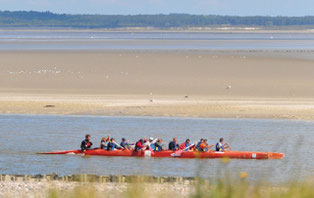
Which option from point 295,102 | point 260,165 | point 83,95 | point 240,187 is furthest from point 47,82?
point 240,187

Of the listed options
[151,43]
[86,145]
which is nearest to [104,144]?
[86,145]

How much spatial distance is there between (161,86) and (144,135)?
44.5 feet

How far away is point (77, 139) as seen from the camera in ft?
90.3

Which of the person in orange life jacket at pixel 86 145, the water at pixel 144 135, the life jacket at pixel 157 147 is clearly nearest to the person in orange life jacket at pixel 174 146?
the life jacket at pixel 157 147

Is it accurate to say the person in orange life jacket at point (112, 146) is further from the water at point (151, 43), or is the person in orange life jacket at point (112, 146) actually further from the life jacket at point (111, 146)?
the water at point (151, 43)

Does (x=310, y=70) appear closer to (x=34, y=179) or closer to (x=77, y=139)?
(x=77, y=139)

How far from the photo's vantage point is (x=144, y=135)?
28.4m

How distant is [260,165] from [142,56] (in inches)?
1691

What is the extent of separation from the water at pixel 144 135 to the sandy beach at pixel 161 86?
1.61 metres

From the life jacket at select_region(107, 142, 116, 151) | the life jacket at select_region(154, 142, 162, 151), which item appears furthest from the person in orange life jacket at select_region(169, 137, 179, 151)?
the life jacket at select_region(107, 142, 116, 151)

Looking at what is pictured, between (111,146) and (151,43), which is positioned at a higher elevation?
(151,43)

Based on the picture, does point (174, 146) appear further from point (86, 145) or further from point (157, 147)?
point (86, 145)

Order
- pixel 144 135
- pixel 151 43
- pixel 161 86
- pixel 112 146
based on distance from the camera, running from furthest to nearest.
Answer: pixel 151 43, pixel 161 86, pixel 144 135, pixel 112 146

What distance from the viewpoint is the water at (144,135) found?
68.4 feet
